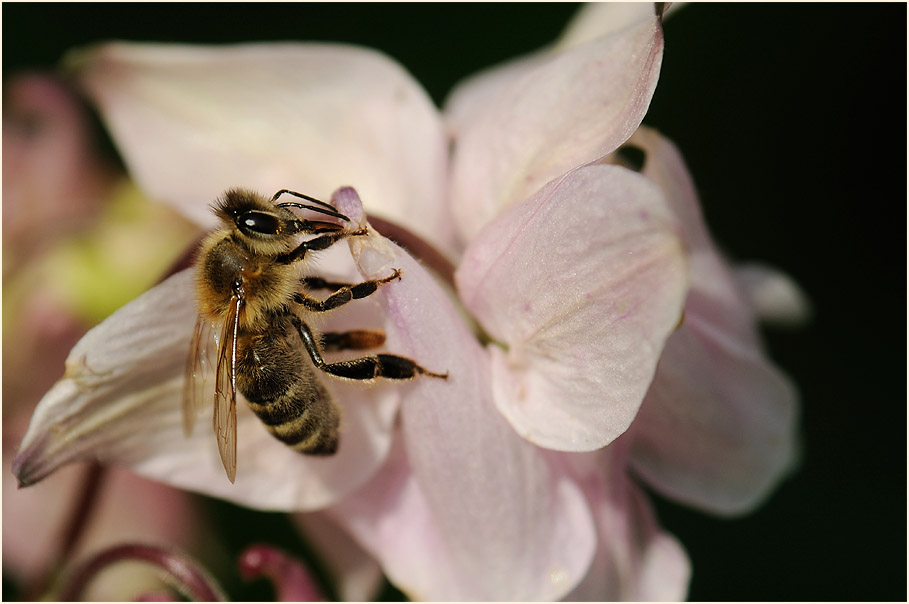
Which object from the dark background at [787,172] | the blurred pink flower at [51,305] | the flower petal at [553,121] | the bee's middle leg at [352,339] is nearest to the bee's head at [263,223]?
the bee's middle leg at [352,339]

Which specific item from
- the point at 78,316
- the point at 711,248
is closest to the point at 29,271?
the point at 78,316

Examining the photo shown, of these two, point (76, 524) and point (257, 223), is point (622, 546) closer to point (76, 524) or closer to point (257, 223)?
point (257, 223)

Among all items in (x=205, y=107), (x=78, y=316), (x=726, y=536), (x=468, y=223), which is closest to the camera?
(x=468, y=223)

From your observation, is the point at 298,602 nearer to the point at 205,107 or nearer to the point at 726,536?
the point at 205,107

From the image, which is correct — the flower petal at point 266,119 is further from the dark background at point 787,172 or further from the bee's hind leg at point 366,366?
the dark background at point 787,172

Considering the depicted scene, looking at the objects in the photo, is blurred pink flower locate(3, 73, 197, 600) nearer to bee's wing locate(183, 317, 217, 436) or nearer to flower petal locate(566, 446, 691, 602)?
bee's wing locate(183, 317, 217, 436)

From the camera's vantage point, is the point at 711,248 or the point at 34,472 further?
the point at 711,248
